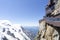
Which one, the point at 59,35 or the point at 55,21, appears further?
the point at 55,21

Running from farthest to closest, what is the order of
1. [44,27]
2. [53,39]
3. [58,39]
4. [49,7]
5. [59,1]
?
[49,7], [59,1], [44,27], [53,39], [58,39]

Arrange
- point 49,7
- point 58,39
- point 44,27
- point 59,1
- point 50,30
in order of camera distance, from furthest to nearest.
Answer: point 49,7
point 59,1
point 44,27
point 50,30
point 58,39

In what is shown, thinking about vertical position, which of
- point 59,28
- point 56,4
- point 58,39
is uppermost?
point 56,4

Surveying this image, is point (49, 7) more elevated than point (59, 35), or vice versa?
point (49, 7)

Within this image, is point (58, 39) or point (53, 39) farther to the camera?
point (53, 39)

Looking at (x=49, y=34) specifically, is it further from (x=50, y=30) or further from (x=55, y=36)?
(x=55, y=36)

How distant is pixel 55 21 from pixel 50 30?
1.84m

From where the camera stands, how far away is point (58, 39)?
25.7 metres

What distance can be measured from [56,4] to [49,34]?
1538 centimetres

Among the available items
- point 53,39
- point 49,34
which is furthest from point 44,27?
point 53,39

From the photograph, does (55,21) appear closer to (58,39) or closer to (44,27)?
(58,39)

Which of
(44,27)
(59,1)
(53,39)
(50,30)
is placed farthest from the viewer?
(59,1)

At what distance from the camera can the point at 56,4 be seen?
143 ft

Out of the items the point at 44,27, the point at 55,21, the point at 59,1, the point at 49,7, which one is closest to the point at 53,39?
the point at 55,21
